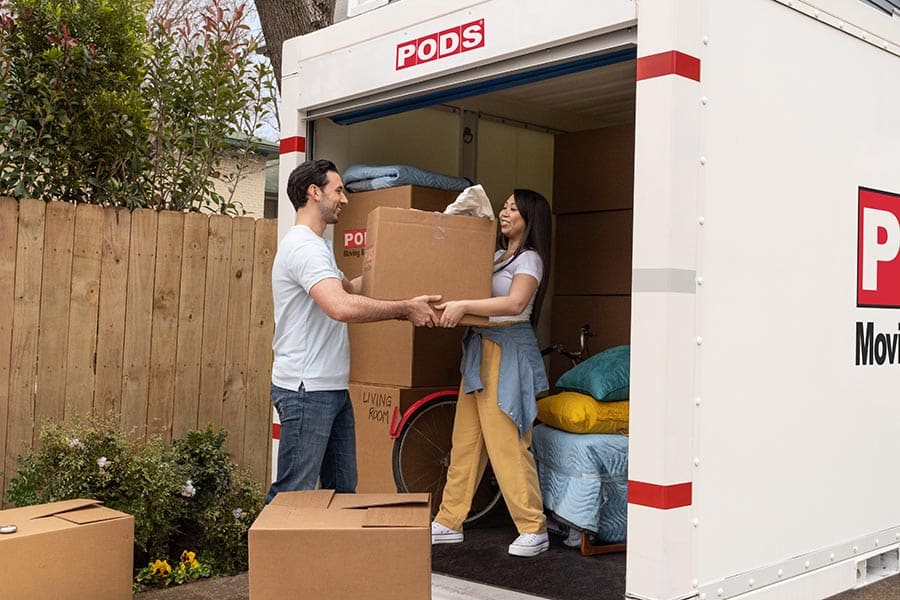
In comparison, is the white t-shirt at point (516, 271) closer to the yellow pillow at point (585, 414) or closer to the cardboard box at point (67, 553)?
the yellow pillow at point (585, 414)

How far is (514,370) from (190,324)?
177cm

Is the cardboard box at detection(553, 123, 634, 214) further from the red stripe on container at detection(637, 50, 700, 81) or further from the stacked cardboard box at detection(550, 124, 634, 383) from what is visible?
the red stripe on container at detection(637, 50, 700, 81)

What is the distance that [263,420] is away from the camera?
5316mm

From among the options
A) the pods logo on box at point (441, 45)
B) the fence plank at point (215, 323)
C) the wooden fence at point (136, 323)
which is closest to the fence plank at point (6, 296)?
the wooden fence at point (136, 323)

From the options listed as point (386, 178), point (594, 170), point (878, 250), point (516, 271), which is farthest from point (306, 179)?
point (594, 170)

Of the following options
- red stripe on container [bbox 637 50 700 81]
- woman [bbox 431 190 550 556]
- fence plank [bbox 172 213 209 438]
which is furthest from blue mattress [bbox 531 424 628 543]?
red stripe on container [bbox 637 50 700 81]

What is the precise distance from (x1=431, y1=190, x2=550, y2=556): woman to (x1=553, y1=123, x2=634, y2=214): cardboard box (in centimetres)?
115

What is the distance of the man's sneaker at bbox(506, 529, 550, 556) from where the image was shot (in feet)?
14.5

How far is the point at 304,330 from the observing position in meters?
3.73

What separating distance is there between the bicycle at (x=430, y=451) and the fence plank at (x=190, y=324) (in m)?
1.12

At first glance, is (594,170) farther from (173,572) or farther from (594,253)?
(173,572)

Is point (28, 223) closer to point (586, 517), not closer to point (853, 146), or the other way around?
point (586, 517)

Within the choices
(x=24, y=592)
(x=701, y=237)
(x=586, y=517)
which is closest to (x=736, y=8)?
(x=701, y=237)

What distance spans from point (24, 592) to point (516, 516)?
2157 millimetres
